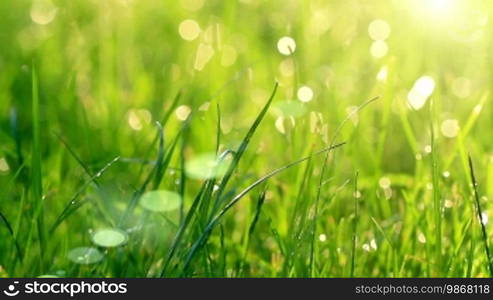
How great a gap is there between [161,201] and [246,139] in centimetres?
30

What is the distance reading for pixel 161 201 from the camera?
1.66 metres

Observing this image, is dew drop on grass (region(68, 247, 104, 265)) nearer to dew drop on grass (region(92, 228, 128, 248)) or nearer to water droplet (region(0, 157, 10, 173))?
dew drop on grass (region(92, 228, 128, 248))

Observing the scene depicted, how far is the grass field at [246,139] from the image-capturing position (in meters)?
1.52

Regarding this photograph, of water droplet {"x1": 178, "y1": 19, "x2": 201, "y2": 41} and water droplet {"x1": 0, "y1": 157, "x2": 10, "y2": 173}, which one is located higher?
water droplet {"x1": 178, "y1": 19, "x2": 201, "y2": 41}

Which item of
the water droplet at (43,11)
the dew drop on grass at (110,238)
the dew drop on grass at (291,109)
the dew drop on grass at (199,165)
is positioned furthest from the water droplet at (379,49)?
the dew drop on grass at (110,238)

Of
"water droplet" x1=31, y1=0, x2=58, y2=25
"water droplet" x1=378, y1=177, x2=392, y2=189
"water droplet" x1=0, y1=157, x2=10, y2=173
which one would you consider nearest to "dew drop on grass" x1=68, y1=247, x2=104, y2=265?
"water droplet" x1=0, y1=157, x2=10, y2=173

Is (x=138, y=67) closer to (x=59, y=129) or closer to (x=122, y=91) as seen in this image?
(x=122, y=91)

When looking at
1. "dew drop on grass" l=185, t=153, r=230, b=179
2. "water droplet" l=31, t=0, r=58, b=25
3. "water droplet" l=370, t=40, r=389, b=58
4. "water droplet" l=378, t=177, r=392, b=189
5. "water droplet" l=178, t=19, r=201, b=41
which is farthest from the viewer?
"water droplet" l=31, t=0, r=58, b=25

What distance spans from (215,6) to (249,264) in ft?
5.49

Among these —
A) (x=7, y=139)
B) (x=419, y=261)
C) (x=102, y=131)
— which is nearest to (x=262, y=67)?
(x=102, y=131)

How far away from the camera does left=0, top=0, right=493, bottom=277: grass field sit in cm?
152

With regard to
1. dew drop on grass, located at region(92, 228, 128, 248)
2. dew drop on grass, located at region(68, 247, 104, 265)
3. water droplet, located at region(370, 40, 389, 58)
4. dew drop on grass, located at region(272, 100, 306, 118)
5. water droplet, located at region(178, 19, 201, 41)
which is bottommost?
dew drop on grass, located at region(68, 247, 104, 265)

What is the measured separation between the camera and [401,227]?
1706 mm

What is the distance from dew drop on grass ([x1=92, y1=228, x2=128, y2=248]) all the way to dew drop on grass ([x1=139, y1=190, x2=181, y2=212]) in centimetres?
8
